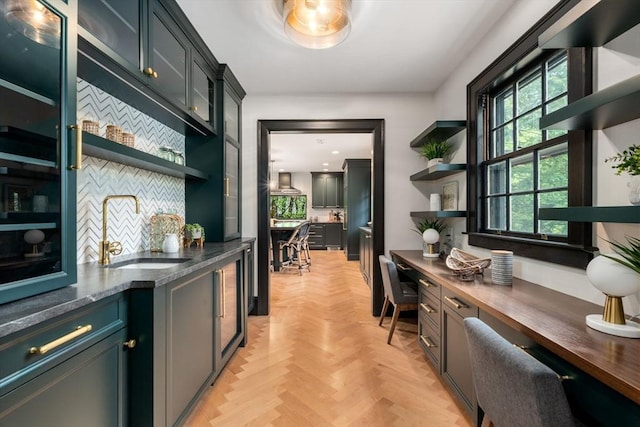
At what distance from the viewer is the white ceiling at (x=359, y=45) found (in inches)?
77.5

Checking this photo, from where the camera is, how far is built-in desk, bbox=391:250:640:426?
2.54 ft

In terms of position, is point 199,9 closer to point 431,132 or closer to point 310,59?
point 310,59

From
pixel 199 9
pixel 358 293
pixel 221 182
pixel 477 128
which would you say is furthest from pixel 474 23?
pixel 358 293

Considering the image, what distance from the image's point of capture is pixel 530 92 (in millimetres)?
1959

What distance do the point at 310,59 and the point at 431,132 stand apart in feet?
4.39

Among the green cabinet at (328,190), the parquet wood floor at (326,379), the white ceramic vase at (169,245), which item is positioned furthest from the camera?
the green cabinet at (328,190)

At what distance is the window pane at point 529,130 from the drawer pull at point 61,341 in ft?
8.33

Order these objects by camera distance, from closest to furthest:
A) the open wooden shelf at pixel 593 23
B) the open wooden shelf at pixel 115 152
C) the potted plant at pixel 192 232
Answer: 1. the open wooden shelf at pixel 593 23
2. the open wooden shelf at pixel 115 152
3. the potted plant at pixel 192 232

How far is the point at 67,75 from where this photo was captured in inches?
42.3

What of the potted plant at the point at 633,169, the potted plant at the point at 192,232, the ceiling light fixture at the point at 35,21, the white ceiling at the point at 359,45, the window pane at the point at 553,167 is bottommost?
the potted plant at the point at 192,232

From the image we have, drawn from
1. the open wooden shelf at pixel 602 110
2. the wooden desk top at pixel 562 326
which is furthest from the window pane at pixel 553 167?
the wooden desk top at pixel 562 326

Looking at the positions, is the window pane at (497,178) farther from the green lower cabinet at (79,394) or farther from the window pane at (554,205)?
the green lower cabinet at (79,394)

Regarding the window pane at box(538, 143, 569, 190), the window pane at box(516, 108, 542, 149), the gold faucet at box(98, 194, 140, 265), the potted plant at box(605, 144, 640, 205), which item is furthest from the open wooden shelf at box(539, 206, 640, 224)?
the gold faucet at box(98, 194, 140, 265)

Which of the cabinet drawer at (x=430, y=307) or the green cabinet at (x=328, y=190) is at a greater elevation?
the green cabinet at (x=328, y=190)
